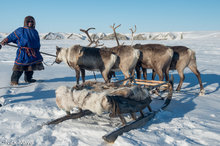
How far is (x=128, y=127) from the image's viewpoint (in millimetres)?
2902

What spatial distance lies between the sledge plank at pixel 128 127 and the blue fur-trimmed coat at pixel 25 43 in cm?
382

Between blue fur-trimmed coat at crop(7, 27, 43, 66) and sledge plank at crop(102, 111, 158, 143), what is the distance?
3819 millimetres

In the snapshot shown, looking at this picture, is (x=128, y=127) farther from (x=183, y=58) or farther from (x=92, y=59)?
(x=183, y=58)

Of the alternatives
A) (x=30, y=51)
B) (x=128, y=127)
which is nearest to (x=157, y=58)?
(x=128, y=127)

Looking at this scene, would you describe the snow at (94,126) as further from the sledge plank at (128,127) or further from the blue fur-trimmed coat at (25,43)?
the blue fur-trimmed coat at (25,43)

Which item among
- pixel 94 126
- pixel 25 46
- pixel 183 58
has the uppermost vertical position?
pixel 25 46

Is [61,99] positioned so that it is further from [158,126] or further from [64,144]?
[158,126]

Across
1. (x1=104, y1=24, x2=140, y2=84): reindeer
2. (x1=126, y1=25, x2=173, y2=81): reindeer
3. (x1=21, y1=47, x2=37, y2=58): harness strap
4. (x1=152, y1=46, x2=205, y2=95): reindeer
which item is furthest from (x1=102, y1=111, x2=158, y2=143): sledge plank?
(x1=21, y1=47, x2=37, y2=58): harness strap

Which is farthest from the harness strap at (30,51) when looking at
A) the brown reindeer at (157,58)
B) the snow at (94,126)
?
the brown reindeer at (157,58)

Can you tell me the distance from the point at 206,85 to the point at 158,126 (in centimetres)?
452

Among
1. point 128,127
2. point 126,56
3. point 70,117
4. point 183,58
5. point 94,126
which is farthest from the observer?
point 183,58

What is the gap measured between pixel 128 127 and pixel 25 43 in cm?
402

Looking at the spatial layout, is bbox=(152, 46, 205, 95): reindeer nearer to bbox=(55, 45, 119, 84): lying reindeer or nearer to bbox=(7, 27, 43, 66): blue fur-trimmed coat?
bbox=(55, 45, 119, 84): lying reindeer

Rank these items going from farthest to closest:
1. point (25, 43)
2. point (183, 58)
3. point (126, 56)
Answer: point (183, 58) → point (25, 43) → point (126, 56)
